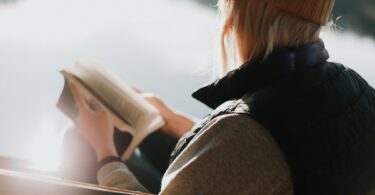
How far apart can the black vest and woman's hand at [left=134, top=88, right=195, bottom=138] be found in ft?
1.77

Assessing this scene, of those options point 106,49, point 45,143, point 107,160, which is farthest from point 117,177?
point 106,49

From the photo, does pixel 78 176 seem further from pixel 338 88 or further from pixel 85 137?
pixel 338 88

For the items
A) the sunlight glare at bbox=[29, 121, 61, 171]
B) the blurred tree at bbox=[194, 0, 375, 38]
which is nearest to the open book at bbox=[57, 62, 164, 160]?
the sunlight glare at bbox=[29, 121, 61, 171]

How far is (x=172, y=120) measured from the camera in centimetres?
155

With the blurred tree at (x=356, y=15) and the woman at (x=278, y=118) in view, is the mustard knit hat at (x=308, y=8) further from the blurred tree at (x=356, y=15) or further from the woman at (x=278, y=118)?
the blurred tree at (x=356, y=15)

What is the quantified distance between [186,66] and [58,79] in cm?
58

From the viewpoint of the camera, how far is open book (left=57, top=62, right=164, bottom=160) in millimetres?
1361

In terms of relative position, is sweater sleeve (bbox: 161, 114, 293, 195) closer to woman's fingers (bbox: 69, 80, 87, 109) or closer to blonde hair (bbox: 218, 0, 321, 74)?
blonde hair (bbox: 218, 0, 321, 74)

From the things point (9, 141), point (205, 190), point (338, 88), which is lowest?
point (9, 141)

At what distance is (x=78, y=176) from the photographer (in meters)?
1.26

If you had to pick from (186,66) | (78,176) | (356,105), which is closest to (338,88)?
(356,105)

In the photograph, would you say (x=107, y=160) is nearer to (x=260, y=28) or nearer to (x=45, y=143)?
(x=260, y=28)

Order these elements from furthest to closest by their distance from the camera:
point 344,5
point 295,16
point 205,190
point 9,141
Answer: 1. point 344,5
2. point 9,141
3. point 295,16
4. point 205,190

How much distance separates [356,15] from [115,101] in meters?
2.63
